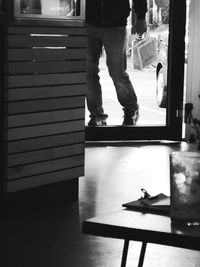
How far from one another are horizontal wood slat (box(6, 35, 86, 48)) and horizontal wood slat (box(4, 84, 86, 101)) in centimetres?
27

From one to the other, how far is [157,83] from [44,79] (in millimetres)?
3615

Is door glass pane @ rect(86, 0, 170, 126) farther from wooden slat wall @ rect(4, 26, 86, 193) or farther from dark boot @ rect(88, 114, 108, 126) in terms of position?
wooden slat wall @ rect(4, 26, 86, 193)

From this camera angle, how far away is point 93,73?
26.3 feet

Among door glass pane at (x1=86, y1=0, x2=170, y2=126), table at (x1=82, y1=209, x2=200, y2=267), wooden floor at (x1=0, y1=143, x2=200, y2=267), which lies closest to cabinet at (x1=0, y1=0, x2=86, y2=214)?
wooden floor at (x1=0, y1=143, x2=200, y2=267)

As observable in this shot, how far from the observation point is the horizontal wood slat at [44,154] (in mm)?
4634

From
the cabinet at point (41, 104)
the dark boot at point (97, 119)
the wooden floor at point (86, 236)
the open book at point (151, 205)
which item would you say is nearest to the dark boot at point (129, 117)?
the dark boot at point (97, 119)

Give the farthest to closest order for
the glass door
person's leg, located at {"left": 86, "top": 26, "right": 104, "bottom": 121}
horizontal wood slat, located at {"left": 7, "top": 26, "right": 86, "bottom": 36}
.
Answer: person's leg, located at {"left": 86, "top": 26, "right": 104, "bottom": 121}, the glass door, horizontal wood slat, located at {"left": 7, "top": 26, "right": 86, "bottom": 36}

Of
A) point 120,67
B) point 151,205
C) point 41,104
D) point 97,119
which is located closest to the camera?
point 151,205

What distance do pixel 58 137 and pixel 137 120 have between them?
3.36m

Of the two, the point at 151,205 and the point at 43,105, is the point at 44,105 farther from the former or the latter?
the point at 151,205

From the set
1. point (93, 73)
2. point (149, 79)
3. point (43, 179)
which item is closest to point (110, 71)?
point (93, 73)

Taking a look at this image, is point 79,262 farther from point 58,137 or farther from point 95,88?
point 95,88

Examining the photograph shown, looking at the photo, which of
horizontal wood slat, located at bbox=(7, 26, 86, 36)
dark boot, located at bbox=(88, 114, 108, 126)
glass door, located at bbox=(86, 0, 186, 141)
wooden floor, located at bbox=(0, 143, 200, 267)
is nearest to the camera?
wooden floor, located at bbox=(0, 143, 200, 267)

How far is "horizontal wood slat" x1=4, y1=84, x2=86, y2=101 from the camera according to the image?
4586mm
